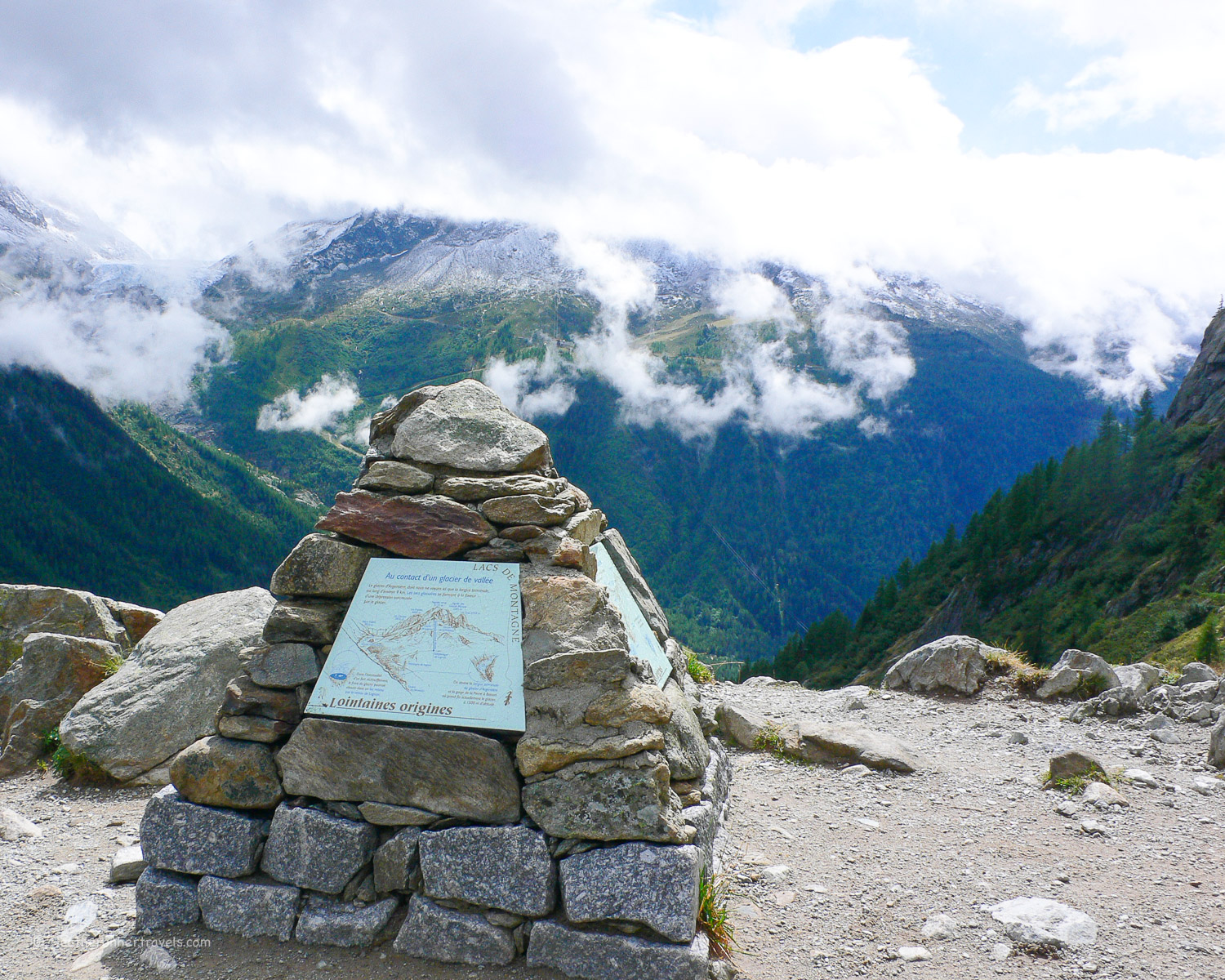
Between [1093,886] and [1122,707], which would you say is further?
[1122,707]

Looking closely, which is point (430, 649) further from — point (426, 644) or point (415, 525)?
point (415, 525)

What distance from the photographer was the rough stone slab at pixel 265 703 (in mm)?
7594

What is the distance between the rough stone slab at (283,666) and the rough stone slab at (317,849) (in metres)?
1.29

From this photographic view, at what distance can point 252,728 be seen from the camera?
748 centimetres

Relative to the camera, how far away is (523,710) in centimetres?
720

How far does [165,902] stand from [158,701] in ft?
16.9

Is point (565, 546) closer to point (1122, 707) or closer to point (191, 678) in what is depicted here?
point (191, 678)

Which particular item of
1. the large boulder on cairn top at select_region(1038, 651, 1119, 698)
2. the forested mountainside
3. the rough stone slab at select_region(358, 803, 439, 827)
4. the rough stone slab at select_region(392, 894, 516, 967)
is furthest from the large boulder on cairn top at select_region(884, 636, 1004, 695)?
the forested mountainside

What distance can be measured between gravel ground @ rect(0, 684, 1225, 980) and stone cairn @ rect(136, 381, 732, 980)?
0.42 m

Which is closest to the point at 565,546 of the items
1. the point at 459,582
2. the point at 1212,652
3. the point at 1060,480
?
the point at 459,582

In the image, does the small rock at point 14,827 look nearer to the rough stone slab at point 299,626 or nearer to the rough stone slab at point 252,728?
the rough stone slab at point 252,728

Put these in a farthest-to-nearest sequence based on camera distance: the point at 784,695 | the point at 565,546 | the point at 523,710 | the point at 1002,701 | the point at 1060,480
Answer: the point at 1060,480, the point at 784,695, the point at 1002,701, the point at 565,546, the point at 523,710

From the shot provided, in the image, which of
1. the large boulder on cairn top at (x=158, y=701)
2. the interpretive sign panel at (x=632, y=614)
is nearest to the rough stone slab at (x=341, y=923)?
the interpretive sign panel at (x=632, y=614)

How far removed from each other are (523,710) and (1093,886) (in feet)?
21.0
